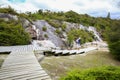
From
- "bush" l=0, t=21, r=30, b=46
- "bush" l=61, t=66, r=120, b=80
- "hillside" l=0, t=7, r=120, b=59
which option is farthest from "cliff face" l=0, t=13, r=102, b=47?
"bush" l=61, t=66, r=120, b=80

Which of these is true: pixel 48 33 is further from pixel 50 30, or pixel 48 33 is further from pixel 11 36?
pixel 11 36

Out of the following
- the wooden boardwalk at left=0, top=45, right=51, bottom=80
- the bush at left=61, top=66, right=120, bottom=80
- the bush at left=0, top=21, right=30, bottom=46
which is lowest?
the wooden boardwalk at left=0, top=45, right=51, bottom=80

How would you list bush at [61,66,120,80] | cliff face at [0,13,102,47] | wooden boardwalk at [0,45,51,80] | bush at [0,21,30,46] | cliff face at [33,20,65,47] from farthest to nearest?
cliff face at [33,20,65,47]
cliff face at [0,13,102,47]
bush at [0,21,30,46]
wooden boardwalk at [0,45,51,80]
bush at [61,66,120,80]

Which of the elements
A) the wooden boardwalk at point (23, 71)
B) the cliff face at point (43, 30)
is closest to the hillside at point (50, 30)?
the cliff face at point (43, 30)

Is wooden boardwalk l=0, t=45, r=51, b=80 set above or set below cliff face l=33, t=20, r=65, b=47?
below

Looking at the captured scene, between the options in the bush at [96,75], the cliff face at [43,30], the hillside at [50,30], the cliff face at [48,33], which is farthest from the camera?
the cliff face at [48,33]

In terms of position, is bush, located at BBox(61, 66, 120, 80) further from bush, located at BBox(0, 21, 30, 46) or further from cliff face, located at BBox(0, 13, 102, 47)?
cliff face, located at BBox(0, 13, 102, 47)

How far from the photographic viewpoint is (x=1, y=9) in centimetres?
2089

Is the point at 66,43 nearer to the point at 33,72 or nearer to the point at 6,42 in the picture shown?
the point at 6,42

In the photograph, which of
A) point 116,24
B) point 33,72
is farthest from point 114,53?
point 33,72

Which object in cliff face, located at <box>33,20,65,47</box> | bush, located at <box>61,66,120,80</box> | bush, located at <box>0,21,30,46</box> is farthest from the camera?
cliff face, located at <box>33,20,65,47</box>

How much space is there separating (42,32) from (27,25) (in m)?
2.24

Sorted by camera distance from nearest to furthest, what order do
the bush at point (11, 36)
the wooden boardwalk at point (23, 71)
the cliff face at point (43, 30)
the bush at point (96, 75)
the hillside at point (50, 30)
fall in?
1. the bush at point (96, 75)
2. the wooden boardwalk at point (23, 71)
3. the hillside at point (50, 30)
4. the bush at point (11, 36)
5. the cliff face at point (43, 30)

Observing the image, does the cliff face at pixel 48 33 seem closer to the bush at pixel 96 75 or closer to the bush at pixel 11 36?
the bush at pixel 11 36
